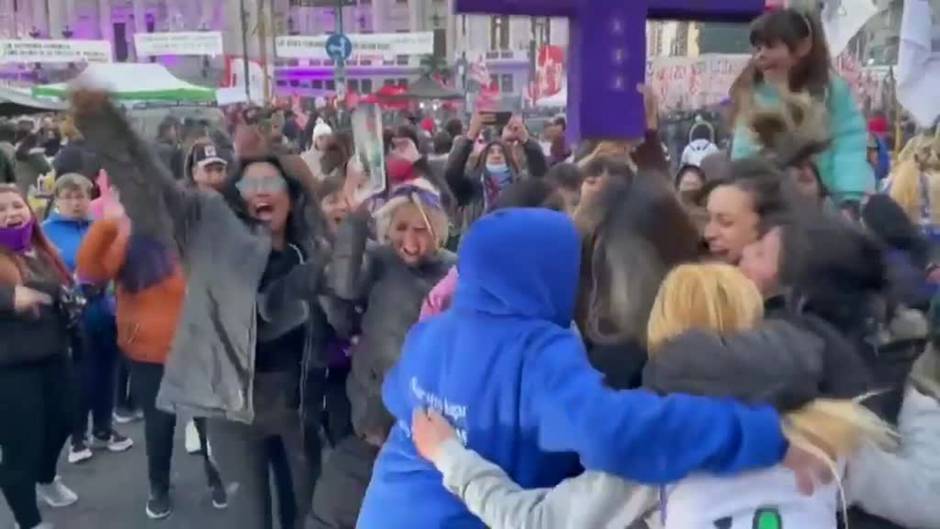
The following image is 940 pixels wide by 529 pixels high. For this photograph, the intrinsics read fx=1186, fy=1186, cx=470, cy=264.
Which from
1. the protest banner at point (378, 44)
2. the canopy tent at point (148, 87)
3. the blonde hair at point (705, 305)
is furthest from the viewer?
the protest banner at point (378, 44)

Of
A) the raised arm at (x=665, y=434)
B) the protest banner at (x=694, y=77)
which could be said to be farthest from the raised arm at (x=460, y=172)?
the protest banner at (x=694, y=77)

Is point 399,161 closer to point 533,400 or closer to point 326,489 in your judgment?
point 326,489

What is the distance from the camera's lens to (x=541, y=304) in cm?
224

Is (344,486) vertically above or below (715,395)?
below

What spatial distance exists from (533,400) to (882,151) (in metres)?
8.21

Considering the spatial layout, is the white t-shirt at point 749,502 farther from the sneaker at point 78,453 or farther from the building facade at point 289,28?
the building facade at point 289,28

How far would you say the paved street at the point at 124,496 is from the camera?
18.1ft

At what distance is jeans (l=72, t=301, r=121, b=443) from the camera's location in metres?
6.33

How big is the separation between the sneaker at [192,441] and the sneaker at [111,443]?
38 cm

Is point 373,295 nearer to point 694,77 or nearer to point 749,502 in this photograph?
point 749,502

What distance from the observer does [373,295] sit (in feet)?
12.9

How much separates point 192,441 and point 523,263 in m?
4.80

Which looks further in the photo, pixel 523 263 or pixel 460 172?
pixel 460 172

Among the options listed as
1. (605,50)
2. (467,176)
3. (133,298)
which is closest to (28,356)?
(133,298)
